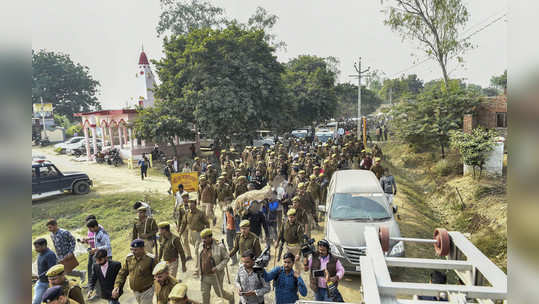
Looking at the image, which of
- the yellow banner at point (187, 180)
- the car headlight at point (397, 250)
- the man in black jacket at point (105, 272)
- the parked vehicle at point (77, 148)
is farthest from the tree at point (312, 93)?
the man in black jacket at point (105, 272)

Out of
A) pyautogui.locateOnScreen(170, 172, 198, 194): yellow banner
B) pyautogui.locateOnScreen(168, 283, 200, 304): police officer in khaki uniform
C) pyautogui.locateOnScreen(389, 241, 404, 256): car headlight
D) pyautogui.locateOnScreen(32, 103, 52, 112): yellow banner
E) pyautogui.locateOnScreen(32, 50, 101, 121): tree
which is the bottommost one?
pyautogui.locateOnScreen(389, 241, 404, 256): car headlight

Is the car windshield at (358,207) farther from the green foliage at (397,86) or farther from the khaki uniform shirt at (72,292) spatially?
the green foliage at (397,86)

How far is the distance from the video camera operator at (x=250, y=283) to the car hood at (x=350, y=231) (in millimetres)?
2679

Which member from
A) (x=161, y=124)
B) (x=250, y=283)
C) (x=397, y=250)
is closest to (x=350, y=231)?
(x=397, y=250)

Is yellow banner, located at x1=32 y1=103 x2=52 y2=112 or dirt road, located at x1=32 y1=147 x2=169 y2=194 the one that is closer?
dirt road, located at x1=32 y1=147 x2=169 y2=194

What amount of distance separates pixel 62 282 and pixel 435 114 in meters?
21.5

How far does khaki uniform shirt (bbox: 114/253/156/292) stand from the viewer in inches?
203

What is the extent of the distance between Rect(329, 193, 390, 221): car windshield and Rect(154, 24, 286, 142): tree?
14409mm

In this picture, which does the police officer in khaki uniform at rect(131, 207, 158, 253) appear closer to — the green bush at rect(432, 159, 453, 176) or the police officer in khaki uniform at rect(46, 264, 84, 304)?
the police officer in khaki uniform at rect(46, 264, 84, 304)

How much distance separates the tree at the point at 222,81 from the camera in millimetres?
21984

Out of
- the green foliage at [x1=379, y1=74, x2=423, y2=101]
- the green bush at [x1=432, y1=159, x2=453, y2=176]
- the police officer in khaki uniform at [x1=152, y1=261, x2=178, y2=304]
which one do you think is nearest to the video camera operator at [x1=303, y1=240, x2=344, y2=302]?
the police officer in khaki uniform at [x1=152, y1=261, x2=178, y2=304]

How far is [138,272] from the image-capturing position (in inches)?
203

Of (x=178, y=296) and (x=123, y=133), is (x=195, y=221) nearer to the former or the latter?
(x=178, y=296)
